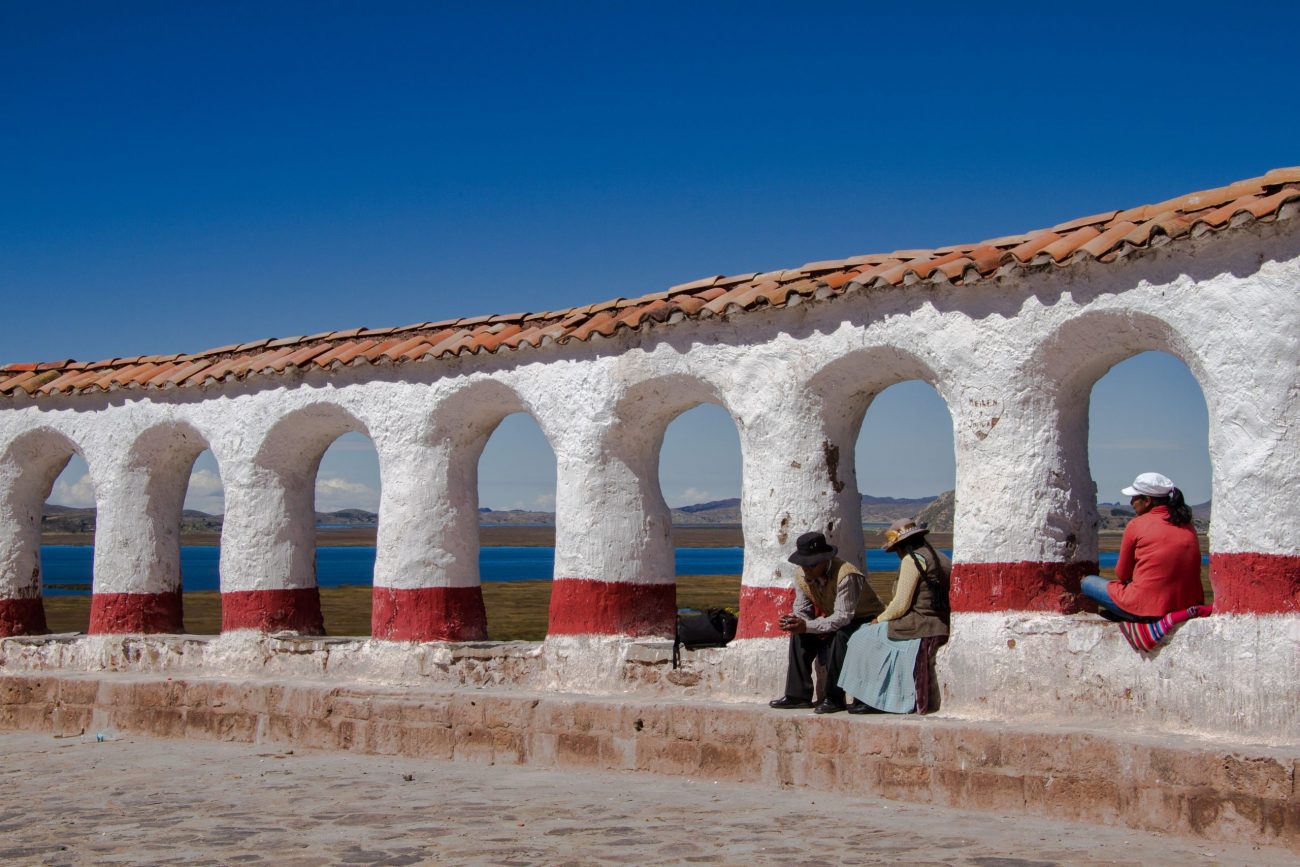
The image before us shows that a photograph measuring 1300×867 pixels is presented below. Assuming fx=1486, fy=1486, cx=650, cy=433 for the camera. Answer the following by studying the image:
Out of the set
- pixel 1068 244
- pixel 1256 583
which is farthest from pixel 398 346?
pixel 1256 583

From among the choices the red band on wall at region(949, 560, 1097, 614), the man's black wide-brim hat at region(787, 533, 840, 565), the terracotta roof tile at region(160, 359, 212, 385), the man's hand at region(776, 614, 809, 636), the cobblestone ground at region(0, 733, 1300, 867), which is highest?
the terracotta roof tile at region(160, 359, 212, 385)

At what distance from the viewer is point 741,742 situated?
9.31 meters

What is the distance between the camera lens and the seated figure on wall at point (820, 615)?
9.38m

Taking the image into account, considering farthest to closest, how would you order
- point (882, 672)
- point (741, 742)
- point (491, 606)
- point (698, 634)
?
point (491, 606) → point (698, 634) → point (741, 742) → point (882, 672)

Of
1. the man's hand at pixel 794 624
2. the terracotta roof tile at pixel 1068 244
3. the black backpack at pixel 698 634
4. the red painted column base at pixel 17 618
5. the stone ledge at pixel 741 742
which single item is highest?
the terracotta roof tile at pixel 1068 244

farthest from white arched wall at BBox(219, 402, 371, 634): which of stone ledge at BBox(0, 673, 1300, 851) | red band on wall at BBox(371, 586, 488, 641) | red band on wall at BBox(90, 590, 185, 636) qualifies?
red band on wall at BBox(371, 586, 488, 641)

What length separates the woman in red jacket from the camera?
8227 mm

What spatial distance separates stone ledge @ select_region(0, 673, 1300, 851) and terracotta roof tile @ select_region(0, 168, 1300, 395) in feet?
8.58

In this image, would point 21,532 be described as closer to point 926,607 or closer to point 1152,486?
Answer: point 926,607

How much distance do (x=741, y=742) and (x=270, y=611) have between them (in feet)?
16.9

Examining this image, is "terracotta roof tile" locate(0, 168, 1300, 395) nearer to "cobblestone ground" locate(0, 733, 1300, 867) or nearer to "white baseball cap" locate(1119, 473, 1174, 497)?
"white baseball cap" locate(1119, 473, 1174, 497)

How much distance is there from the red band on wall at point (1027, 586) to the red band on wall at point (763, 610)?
4.62 ft

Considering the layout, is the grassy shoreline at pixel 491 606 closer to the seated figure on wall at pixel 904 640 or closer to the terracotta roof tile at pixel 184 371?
the terracotta roof tile at pixel 184 371

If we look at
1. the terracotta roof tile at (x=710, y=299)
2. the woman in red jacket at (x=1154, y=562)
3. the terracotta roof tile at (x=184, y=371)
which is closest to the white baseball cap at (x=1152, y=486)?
the woman in red jacket at (x=1154, y=562)
